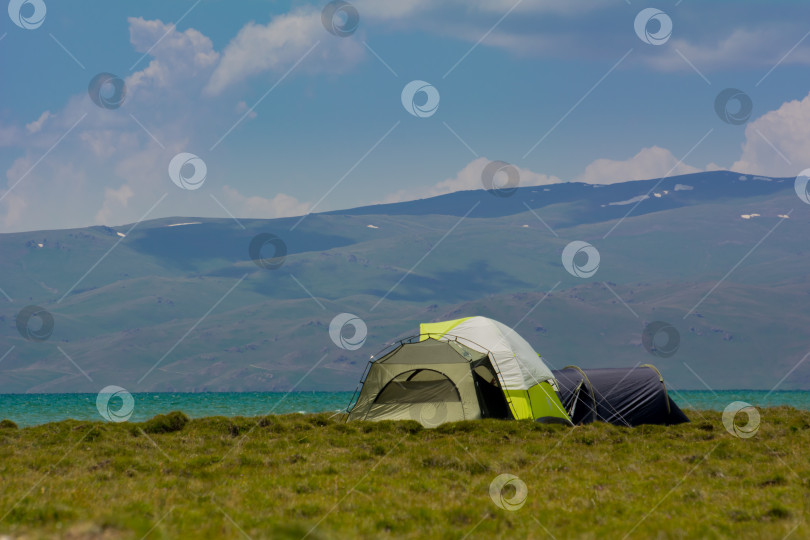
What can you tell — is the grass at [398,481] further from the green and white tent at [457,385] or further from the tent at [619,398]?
the tent at [619,398]

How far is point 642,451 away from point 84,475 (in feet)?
51.5

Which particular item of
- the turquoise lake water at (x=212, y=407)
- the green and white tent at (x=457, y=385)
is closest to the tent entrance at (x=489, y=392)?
the green and white tent at (x=457, y=385)

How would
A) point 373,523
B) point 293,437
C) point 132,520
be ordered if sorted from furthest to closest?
1. point 293,437
2. point 373,523
3. point 132,520

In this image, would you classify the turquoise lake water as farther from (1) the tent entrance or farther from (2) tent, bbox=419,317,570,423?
(1) the tent entrance

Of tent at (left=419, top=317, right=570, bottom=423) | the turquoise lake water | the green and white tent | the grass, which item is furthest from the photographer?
the turquoise lake water

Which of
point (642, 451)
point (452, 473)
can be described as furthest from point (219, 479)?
point (642, 451)

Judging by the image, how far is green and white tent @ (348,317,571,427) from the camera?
98.3 ft

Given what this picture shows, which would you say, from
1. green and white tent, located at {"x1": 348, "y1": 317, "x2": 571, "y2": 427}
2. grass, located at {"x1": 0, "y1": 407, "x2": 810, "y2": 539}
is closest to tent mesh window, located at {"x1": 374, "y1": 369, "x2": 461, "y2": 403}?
green and white tent, located at {"x1": 348, "y1": 317, "x2": 571, "y2": 427}

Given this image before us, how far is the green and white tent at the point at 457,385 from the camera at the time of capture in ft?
98.3

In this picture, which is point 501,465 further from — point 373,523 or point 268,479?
point 373,523

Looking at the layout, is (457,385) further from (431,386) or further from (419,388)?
(419,388)

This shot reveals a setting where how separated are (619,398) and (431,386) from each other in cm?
818

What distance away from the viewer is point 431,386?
3048 centimetres

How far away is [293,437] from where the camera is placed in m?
26.1
